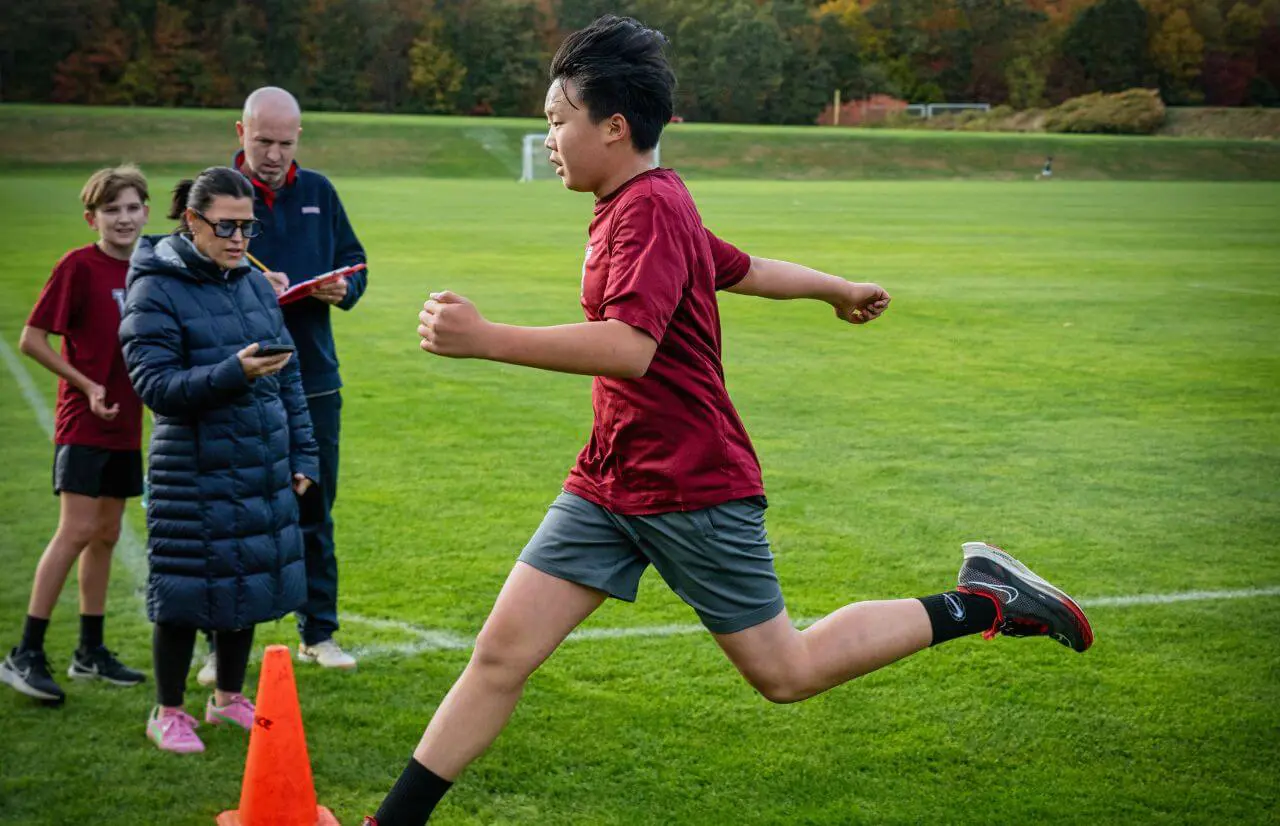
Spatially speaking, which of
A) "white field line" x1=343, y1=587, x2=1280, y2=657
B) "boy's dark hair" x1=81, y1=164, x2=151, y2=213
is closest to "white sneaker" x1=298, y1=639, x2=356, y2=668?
"white field line" x1=343, y1=587, x2=1280, y2=657

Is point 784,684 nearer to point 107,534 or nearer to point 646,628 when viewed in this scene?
point 646,628

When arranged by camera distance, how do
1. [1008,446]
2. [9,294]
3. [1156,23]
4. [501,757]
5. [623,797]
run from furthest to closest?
1. [1156,23]
2. [9,294]
3. [1008,446]
4. [501,757]
5. [623,797]

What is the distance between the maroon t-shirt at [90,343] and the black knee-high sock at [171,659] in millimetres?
892

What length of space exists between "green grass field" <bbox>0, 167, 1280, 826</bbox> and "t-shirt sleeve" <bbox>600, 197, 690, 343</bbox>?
1.65 m

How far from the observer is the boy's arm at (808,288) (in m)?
4.05

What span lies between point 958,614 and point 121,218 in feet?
11.0

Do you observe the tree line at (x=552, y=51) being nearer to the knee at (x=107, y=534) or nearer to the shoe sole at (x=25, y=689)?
the knee at (x=107, y=534)

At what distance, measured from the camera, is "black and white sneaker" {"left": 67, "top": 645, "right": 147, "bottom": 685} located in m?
5.20

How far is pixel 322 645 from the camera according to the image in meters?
5.43

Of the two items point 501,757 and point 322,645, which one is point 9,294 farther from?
point 501,757

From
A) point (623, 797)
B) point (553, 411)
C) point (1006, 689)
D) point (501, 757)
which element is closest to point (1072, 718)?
point (1006, 689)

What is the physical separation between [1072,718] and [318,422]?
300 centimetres

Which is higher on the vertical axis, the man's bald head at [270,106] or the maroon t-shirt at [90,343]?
the man's bald head at [270,106]

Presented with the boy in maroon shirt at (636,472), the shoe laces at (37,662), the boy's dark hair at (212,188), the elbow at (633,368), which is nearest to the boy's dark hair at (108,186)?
the boy's dark hair at (212,188)
